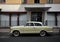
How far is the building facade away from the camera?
3144 cm

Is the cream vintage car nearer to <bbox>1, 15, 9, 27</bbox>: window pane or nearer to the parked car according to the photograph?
the parked car

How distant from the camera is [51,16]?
3200 centimetres

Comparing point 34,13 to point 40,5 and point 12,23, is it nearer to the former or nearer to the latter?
point 40,5

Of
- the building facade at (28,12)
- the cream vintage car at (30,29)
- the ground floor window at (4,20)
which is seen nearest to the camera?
the cream vintage car at (30,29)

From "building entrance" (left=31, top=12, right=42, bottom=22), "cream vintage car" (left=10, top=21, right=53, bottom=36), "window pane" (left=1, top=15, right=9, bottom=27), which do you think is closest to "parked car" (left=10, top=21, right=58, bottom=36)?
"cream vintage car" (left=10, top=21, right=53, bottom=36)

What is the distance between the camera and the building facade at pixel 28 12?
31.4 metres

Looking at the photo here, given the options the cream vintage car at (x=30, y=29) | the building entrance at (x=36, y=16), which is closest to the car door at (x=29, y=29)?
the cream vintage car at (x=30, y=29)

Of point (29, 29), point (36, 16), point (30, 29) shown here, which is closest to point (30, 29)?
point (30, 29)

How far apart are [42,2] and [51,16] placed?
9.83 ft

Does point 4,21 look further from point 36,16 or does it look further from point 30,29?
point 30,29

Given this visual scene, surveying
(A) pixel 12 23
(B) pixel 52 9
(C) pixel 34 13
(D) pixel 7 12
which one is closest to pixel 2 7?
(D) pixel 7 12

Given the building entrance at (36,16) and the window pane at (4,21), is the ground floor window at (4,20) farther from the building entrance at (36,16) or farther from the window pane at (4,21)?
the building entrance at (36,16)

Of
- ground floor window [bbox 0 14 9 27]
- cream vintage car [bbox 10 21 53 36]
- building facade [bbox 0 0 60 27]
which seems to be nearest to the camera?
cream vintage car [bbox 10 21 53 36]

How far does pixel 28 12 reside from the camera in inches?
1240
